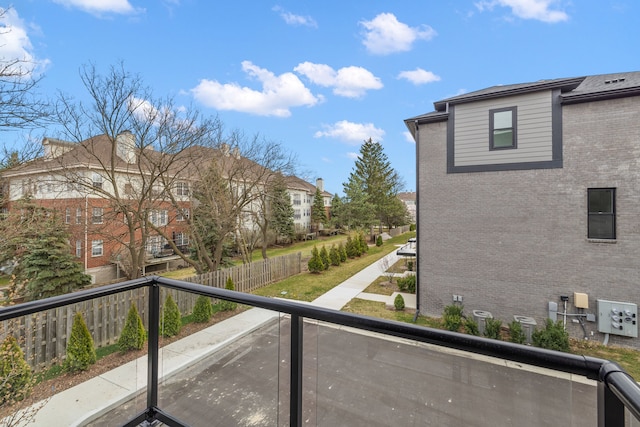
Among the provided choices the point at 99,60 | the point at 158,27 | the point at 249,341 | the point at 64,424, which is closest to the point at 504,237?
the point at 249,341

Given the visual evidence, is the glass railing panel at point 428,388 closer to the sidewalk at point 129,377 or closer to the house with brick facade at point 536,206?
the sidewalk at point 129,377

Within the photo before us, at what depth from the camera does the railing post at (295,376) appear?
55.6 inches

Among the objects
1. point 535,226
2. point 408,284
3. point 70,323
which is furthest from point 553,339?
point 70,323

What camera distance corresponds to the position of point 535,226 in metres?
6.94

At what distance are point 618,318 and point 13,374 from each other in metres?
9.53

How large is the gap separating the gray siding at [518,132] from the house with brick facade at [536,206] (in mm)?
24

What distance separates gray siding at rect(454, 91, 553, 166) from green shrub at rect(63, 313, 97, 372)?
323 inches

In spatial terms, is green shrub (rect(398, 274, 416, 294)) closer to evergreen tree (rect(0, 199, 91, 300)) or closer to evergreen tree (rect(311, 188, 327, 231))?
evergreen tree (rect(0, 199, 91, 300))

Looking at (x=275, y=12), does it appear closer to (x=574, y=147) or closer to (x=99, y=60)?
(x=99, y=60)

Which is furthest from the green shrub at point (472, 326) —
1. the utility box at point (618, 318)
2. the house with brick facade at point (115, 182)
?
the house with brick facade at point (115, 182)

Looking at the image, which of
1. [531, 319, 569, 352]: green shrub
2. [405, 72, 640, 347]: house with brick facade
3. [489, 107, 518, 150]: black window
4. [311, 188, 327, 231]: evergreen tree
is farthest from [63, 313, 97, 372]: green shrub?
[311, 188, 327, 231]: evergreen tree

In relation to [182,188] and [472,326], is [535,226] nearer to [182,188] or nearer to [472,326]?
[472,326]

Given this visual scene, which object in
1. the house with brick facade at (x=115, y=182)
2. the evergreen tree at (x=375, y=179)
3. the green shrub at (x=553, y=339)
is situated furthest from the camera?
the evergreen tree at (x=375, y=179)

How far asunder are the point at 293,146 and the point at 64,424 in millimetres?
12024
